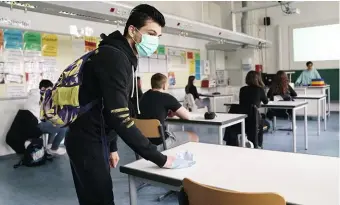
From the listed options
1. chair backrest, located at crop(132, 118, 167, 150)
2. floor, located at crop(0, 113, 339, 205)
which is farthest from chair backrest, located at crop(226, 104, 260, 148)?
chair backrest, located at crop(132, 118, 167, 150)

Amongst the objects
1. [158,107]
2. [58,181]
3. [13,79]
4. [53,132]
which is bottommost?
[58,181]

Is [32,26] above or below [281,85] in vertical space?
above

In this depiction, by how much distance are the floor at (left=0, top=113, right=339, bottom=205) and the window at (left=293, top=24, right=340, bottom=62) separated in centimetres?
375

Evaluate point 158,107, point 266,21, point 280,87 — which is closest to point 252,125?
point 158,107

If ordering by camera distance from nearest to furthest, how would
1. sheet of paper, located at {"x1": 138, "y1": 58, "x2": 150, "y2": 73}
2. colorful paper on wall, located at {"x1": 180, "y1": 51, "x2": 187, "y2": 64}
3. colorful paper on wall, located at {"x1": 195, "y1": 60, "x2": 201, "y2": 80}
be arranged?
sheet of paper, located at {"x1": 138, "y1": 58, "x2": 150, "y2": 73} < colorful paper on wall, located at {"x1": 180, "y1": 51, "x2": 187, "y2": 64} < colorful paper on wall, located at {"x1": 195, "y1": 60, "x2": 201, "y2": 80}

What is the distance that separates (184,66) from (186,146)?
6027 millimetres

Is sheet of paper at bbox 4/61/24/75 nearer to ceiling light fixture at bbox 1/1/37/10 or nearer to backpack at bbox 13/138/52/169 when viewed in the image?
backpack at bbox 13/138/52/169

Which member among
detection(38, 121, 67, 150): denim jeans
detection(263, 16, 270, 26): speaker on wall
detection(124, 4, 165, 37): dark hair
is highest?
detection(263, 16, 270, 26): speaker on wall

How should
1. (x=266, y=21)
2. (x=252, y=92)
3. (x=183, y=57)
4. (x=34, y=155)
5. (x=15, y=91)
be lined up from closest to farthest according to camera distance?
(x=252, y=92), (x=34, y=155), (x=15, y=91), (x=183, y=57), (x=266, y=21)

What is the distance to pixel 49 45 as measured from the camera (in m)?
4.82

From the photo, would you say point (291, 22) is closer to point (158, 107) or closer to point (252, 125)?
point (252, 125)

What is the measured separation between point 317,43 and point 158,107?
6.95 metres

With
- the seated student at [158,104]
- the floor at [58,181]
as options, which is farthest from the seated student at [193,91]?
the seated student at [158,104]

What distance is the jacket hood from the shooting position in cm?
120
